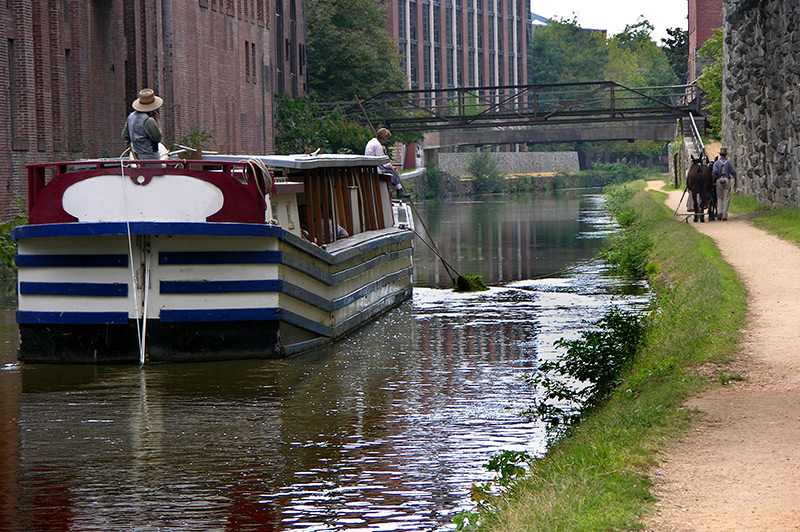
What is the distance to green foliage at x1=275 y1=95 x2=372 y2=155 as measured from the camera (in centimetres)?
4672


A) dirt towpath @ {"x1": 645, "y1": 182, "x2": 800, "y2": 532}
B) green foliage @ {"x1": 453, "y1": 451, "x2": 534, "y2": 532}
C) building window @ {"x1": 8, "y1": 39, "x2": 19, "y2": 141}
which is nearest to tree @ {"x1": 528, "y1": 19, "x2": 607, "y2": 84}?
building window @ {"x1": 8, "y1": 39, "x2": 19, "y2": 141}

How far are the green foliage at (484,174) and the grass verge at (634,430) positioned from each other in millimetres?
71409

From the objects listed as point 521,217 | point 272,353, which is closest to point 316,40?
point 521,217

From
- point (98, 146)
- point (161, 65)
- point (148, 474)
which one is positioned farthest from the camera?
point (161, 65)

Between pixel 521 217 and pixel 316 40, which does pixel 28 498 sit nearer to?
pixel 521 217

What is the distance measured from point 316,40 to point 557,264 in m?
36.3

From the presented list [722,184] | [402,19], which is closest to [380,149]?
[722,184]

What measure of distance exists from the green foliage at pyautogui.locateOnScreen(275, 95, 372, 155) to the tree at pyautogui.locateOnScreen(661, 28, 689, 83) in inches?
1520

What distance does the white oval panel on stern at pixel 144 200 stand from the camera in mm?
11578

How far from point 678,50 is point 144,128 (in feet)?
238

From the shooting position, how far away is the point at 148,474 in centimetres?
758

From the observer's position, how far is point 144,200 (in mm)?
11609

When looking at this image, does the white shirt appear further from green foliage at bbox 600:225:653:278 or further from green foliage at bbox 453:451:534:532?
green foliage at bbox 453:451:534:532

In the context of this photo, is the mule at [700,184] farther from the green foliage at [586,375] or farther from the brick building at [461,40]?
the brick building at [461,40]
